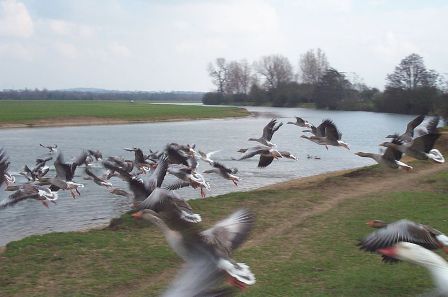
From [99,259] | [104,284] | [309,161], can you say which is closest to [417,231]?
[104,284]

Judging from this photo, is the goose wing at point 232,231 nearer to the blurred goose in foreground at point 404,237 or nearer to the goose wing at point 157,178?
the blurred goose in foreground at point 404,237

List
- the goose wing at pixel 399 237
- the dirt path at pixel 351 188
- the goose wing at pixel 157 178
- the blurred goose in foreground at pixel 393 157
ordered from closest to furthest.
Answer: the goose wing at pixel 399 237
the goose wing at pixel 157 178
the dirt path at pixel 351 188
the blurred goose in foreground at pixel 393 157

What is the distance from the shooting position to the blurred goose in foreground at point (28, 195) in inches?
528

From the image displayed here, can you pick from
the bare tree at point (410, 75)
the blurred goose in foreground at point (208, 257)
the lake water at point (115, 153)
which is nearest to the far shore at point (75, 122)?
the lake water at point (115, 153)

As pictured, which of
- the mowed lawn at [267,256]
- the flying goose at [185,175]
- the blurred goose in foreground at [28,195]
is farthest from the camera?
Answer: the flying goose at [185,175]

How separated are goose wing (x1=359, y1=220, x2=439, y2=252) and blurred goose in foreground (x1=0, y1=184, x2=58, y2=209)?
9200 millimetres

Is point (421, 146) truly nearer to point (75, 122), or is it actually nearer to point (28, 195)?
point (28, 195)

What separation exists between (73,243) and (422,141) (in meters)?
7.97

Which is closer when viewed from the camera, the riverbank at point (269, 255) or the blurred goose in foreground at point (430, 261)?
the blurred goose in foreground at point (430, 261)

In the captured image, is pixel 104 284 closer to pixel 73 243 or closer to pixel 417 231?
pixel 73 243

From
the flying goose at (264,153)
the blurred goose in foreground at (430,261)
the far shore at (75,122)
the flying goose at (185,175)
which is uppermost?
the blurred goose in foreground at (430,261)

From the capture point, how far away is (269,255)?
371 inches

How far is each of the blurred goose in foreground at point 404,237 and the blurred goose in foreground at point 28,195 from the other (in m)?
9.19

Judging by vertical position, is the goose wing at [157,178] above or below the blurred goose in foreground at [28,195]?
above
